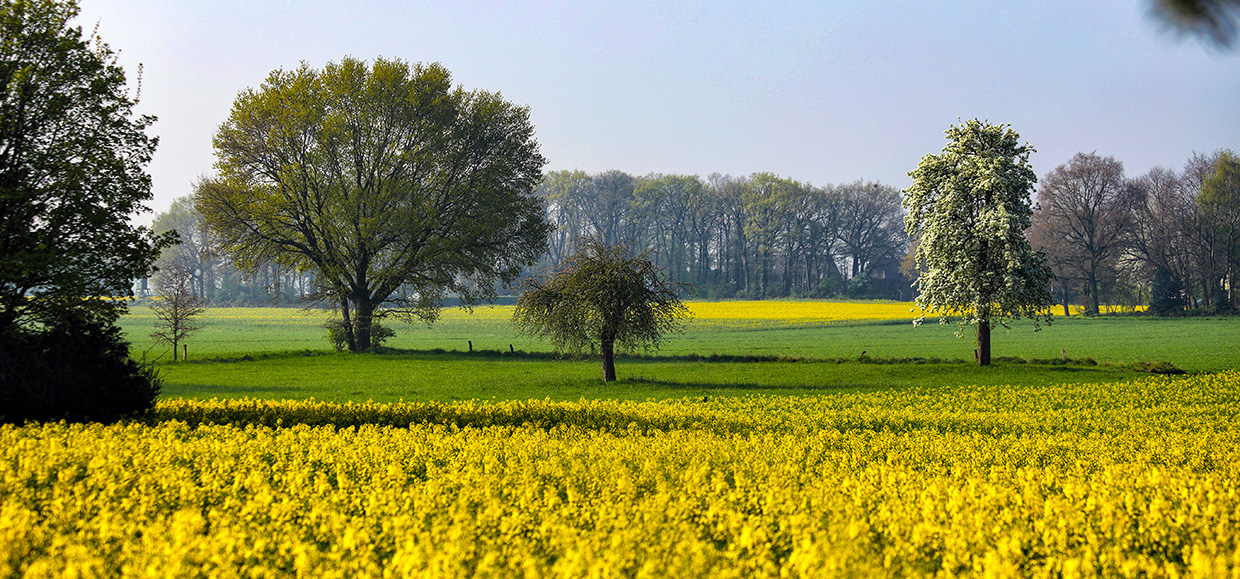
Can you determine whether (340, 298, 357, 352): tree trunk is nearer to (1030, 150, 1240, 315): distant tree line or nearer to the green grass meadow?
the green grass meadow

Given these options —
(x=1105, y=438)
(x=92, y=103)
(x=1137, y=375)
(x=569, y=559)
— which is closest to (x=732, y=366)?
(x=1137, y=375)

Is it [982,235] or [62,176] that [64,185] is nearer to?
[62,176]

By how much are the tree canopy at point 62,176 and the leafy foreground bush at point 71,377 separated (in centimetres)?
268

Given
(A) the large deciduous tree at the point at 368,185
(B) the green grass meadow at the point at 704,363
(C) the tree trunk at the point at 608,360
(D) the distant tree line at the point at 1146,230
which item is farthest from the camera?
(D) the distant tree line at the point at 1146,230

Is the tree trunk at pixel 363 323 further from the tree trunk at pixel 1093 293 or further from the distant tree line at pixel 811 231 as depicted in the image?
the tree trunk at pixel 1093 293

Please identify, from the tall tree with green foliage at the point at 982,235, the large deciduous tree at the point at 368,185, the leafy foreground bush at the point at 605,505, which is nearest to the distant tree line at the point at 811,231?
the large deciduous tree at the point at 368,185

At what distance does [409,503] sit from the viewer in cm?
714

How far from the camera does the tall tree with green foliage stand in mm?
33188

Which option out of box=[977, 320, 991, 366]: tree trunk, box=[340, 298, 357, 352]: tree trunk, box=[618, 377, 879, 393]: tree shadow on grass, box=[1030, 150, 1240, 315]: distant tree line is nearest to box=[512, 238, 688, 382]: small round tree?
box=[618, 377, 879, 393]: tree shadow on grass

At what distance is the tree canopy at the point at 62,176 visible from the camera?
19.2 meters

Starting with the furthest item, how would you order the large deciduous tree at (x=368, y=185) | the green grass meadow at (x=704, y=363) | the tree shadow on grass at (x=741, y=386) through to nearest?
the large deciduous tree at (x=368, y=185) < the green grass meadow at (x=704, y=363) < the tree shadow on grass at (x=741, y=386)

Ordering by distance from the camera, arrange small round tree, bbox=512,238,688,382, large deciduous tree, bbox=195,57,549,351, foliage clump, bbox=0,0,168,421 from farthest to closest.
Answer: large deciduous tree, bbox=195,57,549,351, small round tree, bbox=512,238,688,382, foliage clump, bbox=0,0,168,421

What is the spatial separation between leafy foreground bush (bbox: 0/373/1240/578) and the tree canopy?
8.35m

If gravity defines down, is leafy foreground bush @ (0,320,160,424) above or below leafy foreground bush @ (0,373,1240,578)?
above
